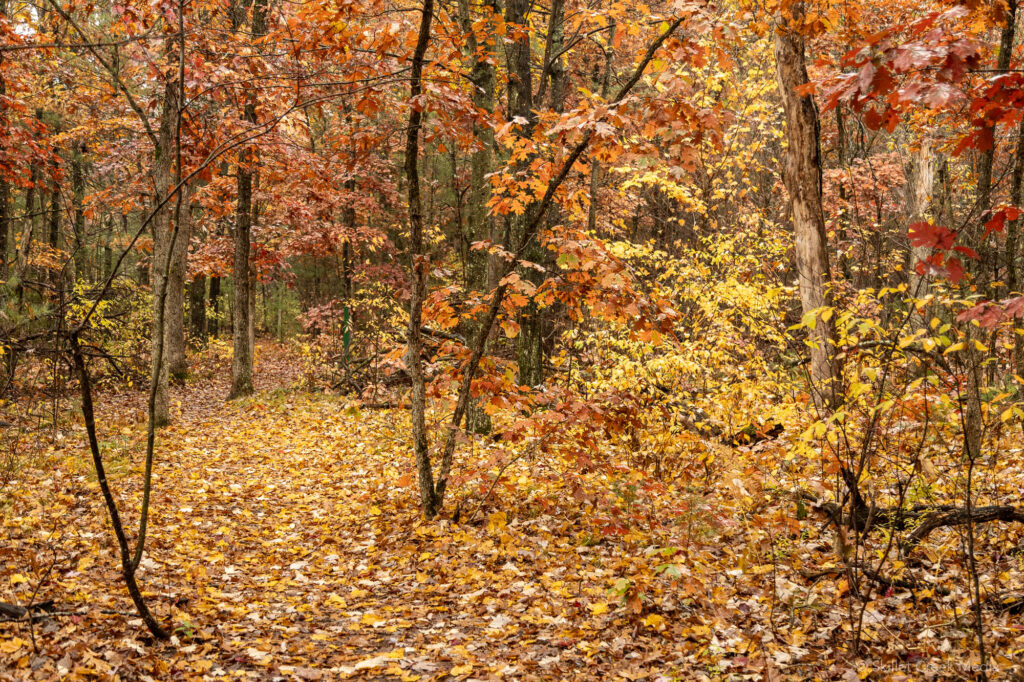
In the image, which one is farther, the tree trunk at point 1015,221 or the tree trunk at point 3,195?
the tree trunk at point 3,195

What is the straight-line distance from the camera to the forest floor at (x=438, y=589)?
3.71m

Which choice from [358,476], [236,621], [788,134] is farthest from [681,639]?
[358,476]

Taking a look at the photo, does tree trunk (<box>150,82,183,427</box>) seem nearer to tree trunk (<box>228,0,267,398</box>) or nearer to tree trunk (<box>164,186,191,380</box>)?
tree trunk (<box>164,186,191,380</box>)

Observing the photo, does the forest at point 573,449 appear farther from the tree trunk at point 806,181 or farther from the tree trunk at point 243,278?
the tree trunk at point 243,278

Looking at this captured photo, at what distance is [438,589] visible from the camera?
5070 millimetres

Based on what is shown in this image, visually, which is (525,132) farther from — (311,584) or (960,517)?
(960,517)

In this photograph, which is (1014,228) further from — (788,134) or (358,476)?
(358,476)

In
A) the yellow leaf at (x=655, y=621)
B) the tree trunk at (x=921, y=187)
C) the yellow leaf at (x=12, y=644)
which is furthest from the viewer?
the tree trunk at (x=921, y=187)

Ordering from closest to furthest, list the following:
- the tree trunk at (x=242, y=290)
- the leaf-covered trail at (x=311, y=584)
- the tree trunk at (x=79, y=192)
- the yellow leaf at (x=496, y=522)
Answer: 1. the leaf-covered trail at (x=311, y=584)
2. the yellow leaf at (x=496, y=522)
3. the tree trunk at (x=242, y=290)
4. the tree trunk at (x=79, y=192)

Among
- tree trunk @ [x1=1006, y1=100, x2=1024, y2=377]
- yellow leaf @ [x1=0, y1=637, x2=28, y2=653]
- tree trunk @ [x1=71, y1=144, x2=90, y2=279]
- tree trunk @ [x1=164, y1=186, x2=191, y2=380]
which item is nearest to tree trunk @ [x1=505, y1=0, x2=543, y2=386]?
tree trunk @ [x1=1006, y1=100, x2=1024, y2=377]

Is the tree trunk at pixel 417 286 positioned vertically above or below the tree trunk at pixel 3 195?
below

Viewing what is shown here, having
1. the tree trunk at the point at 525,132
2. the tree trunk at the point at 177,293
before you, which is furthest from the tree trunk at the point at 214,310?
the tree trunk at the point at 525,132

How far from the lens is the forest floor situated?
3.71m

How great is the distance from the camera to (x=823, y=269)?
5664mm
